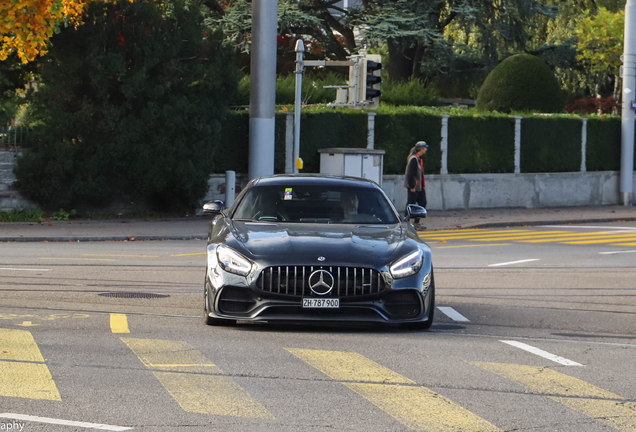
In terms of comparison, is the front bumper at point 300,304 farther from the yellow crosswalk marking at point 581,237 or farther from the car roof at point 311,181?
the yellow crosswalk marking at point 581,237

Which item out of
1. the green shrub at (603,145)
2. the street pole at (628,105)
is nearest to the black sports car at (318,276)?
the street pole at (628,105)

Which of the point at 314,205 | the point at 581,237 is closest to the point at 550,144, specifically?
the point at 581,237

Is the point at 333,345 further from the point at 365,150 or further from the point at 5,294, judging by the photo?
the point at 365,150

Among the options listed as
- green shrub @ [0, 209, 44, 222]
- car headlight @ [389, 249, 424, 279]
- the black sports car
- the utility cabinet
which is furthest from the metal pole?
car headlight @ [389, 249, 424, 279]

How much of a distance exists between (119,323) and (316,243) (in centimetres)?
202

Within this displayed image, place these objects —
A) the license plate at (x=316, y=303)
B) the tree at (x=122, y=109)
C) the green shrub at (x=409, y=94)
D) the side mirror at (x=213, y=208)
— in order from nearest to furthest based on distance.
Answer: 1. the license plate at (x=316, y=303)
2. the side mirror at (x=213, y=208)
3. the tree at (x=122, y=109)
4. the green shrub at (x=409, y=94)

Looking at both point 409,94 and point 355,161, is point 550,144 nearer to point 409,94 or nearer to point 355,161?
point 409,94

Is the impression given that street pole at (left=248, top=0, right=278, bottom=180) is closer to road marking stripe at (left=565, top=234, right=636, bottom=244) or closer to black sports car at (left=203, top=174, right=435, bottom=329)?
road marking stripe at (left=565, top=234, right=636, bottom=244)

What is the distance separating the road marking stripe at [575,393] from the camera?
616cm

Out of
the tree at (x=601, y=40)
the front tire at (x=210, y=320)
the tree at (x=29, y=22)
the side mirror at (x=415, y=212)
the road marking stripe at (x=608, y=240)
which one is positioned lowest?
the road marking stripe at (x=608, y=240)

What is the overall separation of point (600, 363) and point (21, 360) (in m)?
4.42

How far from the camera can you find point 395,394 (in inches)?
262

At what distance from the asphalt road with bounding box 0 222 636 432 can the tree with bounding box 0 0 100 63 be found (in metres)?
7.11

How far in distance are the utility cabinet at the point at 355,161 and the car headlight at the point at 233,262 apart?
17207mm
